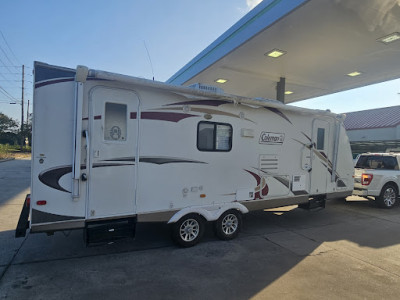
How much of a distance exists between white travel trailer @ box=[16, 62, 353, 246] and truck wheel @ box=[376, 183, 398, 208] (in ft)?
13.0

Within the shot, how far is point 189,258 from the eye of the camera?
16.1 feet

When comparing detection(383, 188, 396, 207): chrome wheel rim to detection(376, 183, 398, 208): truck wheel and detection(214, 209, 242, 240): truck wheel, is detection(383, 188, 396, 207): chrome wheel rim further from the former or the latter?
detection(214, 209, 242, 240): truck wheel

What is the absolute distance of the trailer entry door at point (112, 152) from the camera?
4469mm

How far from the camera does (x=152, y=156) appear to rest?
195 inches

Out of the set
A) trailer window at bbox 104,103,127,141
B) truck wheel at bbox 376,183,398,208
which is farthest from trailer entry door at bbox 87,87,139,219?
truck wheel at bbox 376,183,398,208

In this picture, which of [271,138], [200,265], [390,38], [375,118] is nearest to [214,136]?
[271,138]

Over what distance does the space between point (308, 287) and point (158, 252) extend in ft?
8.16

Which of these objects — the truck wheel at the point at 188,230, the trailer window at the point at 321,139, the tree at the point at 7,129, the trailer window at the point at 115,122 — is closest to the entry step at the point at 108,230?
the truck wheel at the point at 188,230

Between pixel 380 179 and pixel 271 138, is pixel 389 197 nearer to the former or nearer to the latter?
pixel 380 179

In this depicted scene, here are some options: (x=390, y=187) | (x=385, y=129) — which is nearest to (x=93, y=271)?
(x=390, y=187)

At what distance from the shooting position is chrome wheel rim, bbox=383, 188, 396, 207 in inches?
368

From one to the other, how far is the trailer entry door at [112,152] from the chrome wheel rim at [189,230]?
105cm

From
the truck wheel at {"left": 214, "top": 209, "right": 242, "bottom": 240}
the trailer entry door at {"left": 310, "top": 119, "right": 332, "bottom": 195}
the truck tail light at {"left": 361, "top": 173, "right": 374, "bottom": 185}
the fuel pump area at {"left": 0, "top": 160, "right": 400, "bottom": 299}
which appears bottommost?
the fuel pump area at {"left": 0, "top": 160, "right": 400, "bottom": 299}

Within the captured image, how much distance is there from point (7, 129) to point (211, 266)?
5235cm
